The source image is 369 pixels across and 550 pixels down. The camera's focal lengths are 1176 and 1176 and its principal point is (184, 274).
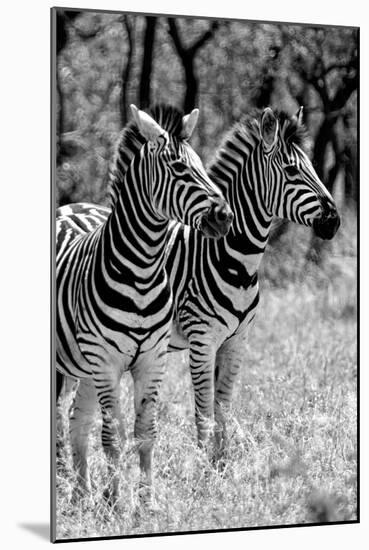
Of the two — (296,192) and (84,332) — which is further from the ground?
(296,192)

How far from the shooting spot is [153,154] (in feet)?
22.8

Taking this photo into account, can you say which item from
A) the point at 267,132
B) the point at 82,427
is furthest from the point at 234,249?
the point at 82,427

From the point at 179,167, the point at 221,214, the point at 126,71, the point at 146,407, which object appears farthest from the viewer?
the point at 126,71

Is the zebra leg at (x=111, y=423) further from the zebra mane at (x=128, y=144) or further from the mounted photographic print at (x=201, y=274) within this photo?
the zebra mane at (x=128, y=144)

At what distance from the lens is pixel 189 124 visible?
23.3 ft

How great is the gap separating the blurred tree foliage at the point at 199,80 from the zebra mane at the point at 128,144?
0.18 feet

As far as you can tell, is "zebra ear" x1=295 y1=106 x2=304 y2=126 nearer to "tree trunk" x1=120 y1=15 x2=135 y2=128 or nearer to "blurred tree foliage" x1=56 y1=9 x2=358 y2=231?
"blurred tree foliage" x1=56 y1=9 x2=358 y2=231

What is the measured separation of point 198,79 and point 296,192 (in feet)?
3.11

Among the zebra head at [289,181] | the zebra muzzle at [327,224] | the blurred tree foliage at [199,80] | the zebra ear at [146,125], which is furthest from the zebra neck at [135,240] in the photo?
the zebra muzzle at [327,224]

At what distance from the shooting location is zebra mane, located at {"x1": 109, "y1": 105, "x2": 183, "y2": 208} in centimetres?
706

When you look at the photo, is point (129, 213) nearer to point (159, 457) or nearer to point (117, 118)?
point (117, 118)

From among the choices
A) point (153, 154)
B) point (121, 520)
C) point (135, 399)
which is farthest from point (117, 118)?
point (121, 520)

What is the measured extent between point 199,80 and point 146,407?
209 centimetres

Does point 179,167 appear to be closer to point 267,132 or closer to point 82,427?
point 267,132
